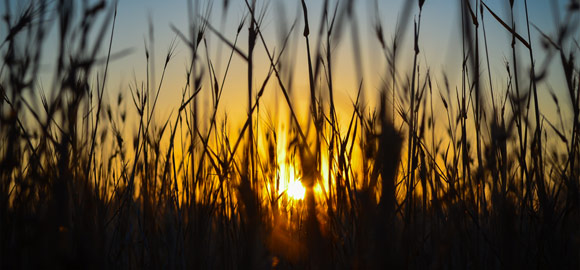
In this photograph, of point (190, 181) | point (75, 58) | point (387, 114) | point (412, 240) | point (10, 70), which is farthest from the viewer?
point (190, 181)

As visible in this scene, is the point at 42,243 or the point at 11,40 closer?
the point at 42,243

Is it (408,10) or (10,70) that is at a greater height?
(10,70)

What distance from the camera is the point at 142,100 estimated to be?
1514mm

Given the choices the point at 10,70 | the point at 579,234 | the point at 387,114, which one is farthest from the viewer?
the point at 579,234

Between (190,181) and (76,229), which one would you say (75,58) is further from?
(190,181)

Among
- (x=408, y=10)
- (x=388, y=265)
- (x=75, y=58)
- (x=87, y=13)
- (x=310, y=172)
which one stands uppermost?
(x=87, y=13)

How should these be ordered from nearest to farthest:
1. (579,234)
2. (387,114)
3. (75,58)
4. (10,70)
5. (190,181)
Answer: (387,114) → (75,58) → (10,70) → (579,234) → (190,181)

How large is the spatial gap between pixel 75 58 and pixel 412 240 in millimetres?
803

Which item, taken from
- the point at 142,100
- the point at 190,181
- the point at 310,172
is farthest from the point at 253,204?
the point at 142,100

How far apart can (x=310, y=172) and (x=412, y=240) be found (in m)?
0.63

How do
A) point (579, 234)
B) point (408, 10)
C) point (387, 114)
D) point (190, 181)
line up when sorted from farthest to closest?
point (190, 181) → point (579, 234) → point (408, 10) → point (387, 114)

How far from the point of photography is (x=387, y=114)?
47 cm

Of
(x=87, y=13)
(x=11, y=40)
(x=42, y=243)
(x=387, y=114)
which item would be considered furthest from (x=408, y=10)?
(x=11, y=40)

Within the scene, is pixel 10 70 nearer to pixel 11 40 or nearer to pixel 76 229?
pixel 11 40
